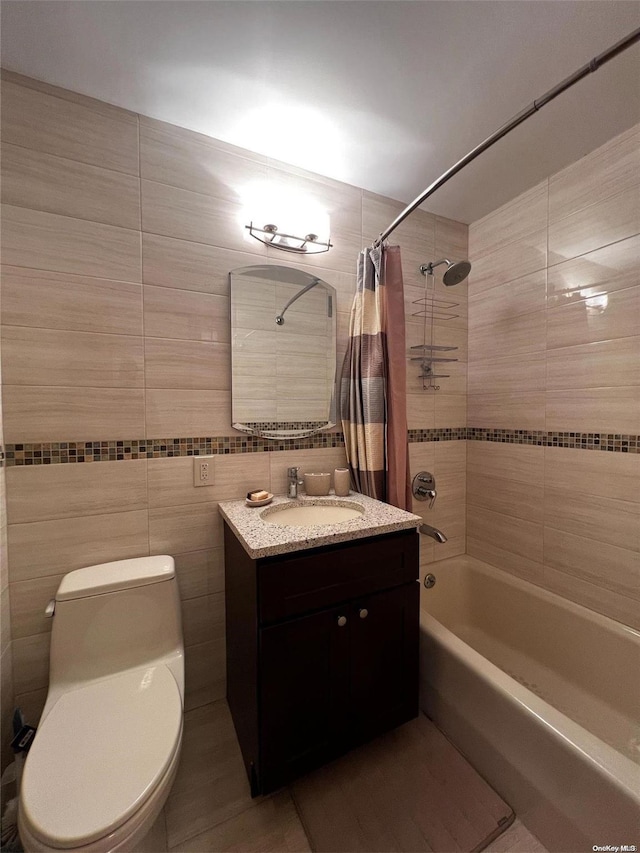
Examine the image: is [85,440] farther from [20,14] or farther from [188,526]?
[20,14]

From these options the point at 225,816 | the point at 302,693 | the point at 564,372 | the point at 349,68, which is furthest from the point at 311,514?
the point at 349,68

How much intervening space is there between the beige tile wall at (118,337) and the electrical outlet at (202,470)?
30mm

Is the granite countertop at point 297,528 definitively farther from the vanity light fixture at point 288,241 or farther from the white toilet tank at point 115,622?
the vanity light fixture at point 288,241

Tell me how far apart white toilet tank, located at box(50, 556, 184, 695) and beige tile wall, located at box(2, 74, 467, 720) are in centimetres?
15

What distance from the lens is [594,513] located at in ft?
4.90

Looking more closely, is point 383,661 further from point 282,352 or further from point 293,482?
point 282,352

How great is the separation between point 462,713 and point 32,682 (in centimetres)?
156

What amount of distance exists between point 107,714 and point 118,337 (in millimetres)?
1220

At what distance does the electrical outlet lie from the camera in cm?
140

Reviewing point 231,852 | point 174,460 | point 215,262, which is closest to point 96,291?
point 215,262

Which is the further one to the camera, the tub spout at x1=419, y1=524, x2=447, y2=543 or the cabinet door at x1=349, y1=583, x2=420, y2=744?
the tub spout at x1=419, y1=524, x2=447, y2=543

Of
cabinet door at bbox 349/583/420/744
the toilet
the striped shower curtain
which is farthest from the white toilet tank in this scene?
the striped shower curtain

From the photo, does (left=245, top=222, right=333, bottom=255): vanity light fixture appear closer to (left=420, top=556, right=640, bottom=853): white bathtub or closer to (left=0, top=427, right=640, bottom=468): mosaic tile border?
(left=0, top=427, right=640, bottom=468): mosaic tile border

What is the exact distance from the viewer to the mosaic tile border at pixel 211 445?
3.87 feet
